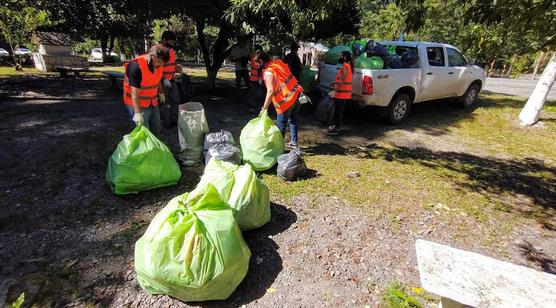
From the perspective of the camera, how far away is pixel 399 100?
6.97m

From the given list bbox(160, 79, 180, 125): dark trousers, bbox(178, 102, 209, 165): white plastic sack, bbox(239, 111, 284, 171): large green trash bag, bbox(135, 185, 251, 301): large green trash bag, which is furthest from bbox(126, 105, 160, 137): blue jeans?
bbox(135, 185, 251, 301): large green trash bag

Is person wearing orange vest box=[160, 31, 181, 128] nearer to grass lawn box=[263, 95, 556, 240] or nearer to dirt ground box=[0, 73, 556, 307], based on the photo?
dirt ground box=[0, 73, 556, 307]

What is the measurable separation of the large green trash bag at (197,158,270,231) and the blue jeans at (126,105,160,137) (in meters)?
1.58

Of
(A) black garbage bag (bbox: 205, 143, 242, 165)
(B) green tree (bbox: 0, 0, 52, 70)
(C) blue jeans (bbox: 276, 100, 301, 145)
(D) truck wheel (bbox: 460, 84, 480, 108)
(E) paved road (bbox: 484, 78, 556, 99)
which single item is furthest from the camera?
(B) green tree (bbox: 0, 0, 52, 70)

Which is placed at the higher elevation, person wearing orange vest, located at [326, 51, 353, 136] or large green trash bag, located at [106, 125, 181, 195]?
person wearing orange vest, located at [326, 51, 353, 136]

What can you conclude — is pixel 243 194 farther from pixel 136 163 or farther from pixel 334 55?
pixel 334 55

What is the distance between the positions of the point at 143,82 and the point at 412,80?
207 inches

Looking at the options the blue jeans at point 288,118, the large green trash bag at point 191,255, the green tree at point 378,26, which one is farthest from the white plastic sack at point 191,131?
the green tree at point 378,26

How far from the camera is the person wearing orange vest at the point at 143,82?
382cm

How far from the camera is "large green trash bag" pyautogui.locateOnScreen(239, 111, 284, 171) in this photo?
4.20 metres

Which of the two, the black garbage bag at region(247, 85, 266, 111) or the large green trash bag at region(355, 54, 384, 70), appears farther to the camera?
the black garbage bag at region(247, 85, 266, 111)

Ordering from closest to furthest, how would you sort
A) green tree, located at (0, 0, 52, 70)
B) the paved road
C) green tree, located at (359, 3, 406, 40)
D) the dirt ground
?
the dirt ground
the paved road
green tree, located at (0, 0, 52, 70)
green tree, located at (359, 3, 406, 40)

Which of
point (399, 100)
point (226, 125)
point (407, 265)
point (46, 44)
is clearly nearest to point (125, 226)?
point (407, 265)

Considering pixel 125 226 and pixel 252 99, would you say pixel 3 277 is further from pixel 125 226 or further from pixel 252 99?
pixel 252 99
